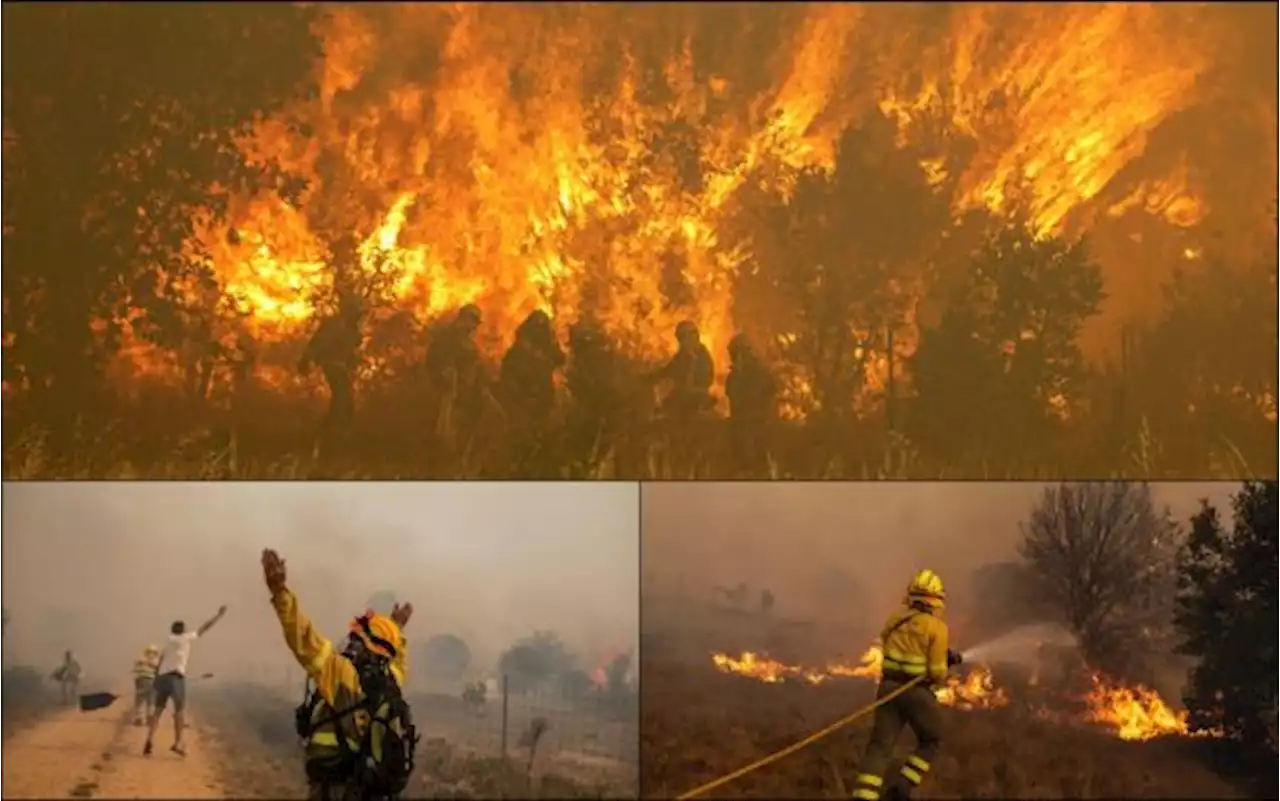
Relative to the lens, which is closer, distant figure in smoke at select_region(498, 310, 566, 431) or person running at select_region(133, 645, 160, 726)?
person running at select_region(133, 645, 160, 726)

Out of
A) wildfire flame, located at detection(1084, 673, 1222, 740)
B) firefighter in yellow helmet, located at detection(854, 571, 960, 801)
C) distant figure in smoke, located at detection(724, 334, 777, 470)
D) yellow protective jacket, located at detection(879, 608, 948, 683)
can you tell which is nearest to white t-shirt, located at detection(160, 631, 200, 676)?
distant figure in smoke, located at detection(724, 334, 777, 470)

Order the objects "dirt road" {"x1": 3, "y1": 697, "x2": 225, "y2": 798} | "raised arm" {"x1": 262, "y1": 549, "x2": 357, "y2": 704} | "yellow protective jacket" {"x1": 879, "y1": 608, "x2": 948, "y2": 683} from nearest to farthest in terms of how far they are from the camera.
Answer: "raised arm" {"x1": 262, "y1": 549, "x2": 357, "y2": 704} → "yellow protective jacket" {"x1": 879, "y1": 608, "x2": 948, "y2": 683} → "dirt road" {"x1": 3, "y1": 697, "x2": 225, "y2": 798}

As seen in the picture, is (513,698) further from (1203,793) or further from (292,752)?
Answer: (1203,793)

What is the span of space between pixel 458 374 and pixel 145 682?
2.24 metres

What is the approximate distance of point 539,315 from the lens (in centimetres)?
662

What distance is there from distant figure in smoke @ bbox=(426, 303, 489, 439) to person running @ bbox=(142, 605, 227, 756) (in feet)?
5.51

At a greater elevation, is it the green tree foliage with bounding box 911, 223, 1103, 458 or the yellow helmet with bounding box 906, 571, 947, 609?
the green tree foliage with bounding box 911, 223, 1103, 458

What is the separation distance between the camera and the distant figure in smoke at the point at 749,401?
6.54 metres

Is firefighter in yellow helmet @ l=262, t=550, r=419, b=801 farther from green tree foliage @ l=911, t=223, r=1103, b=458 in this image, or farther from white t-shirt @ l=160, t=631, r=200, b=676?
green tree foliage @ l=911, t=223, r=1103, b=458

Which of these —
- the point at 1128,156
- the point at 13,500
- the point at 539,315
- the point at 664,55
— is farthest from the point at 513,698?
the point at 1128,156

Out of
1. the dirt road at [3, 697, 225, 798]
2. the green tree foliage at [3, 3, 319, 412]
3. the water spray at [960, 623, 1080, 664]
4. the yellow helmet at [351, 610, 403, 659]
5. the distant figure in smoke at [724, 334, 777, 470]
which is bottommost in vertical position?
the dirt road at [3, 697, 225, 798]

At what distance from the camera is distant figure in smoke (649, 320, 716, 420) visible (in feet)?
21.5

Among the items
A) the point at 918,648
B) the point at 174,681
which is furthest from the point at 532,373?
the point at 918,648

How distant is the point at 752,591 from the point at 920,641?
63.7 inches
